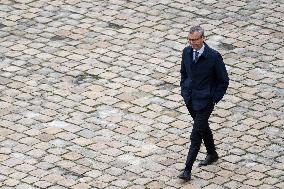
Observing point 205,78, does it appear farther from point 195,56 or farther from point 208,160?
point 208,160

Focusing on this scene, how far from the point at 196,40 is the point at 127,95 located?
2739mm

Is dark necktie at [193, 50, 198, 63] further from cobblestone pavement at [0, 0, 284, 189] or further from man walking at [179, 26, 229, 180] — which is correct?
cobblestone pavement at [0, 0, 284, 189]

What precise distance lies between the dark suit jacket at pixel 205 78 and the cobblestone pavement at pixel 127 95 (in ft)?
3.40

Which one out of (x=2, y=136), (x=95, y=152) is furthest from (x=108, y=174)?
(x=2, y=136)

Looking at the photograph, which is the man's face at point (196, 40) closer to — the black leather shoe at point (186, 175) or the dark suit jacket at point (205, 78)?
the dark suit jacket at point (205, 78)

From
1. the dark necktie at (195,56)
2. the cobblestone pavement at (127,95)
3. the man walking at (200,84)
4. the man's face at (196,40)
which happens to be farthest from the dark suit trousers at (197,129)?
the man's face at (196,40)

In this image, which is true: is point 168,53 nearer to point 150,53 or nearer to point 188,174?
point 150,53

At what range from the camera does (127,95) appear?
43.5 ft

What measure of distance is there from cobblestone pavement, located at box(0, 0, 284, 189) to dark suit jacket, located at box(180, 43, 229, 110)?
1038 millimetres

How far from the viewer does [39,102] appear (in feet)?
42.7

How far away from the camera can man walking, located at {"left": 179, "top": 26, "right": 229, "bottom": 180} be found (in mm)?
10914

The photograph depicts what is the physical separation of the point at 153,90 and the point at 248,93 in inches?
56.1

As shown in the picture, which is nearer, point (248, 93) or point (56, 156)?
point (56, 156)

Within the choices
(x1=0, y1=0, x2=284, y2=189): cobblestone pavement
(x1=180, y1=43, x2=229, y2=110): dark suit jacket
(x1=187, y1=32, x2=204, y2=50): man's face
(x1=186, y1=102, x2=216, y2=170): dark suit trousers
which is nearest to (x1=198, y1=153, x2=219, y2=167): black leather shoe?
(x1=0, y1=0, x2=284, y2=189): cobblestone pavement
